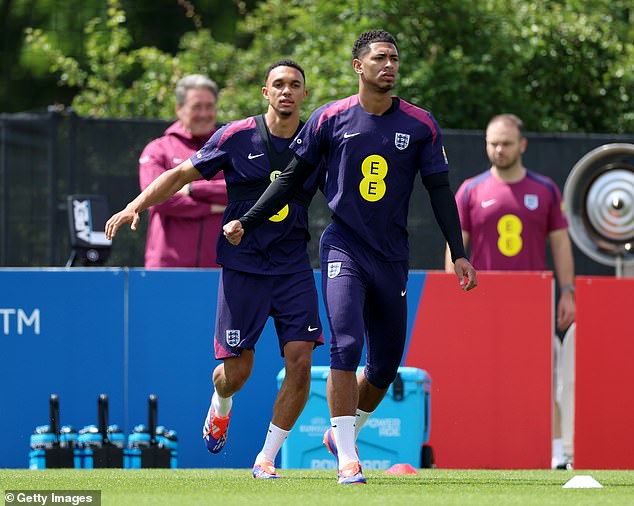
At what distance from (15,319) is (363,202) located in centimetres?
352

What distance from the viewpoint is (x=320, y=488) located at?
803 cm

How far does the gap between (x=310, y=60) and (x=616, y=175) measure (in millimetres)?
5197

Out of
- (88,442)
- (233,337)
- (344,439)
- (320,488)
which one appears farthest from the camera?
(88,442)

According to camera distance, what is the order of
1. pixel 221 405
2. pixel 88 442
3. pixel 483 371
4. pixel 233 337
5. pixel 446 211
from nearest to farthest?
pixel 446 211 → pixel 233 337 → pixel 221 405 → pixel 88 442 → pixel 483 371

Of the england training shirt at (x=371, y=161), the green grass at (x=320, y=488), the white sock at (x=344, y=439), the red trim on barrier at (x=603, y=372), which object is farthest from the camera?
the red trim on barrier at (x=603, y=372)

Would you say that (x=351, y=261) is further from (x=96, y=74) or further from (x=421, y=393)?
(x=96, y=74)

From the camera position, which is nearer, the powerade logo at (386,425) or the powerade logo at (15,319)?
the powerade logo at (386,425)

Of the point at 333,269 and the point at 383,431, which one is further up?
the point at 333,269

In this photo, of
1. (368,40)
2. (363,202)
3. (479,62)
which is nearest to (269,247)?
(363,202)

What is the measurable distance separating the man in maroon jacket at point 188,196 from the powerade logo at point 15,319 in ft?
3.22

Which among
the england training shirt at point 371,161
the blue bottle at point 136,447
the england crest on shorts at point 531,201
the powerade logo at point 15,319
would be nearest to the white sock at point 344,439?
the england training shirt at point 371,161

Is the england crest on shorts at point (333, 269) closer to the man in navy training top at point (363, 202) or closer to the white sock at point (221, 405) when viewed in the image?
the man in navy training top at point (363, 202)

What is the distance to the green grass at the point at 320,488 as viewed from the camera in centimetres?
736

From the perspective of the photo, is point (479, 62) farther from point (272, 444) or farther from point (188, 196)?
point (272, 444)
